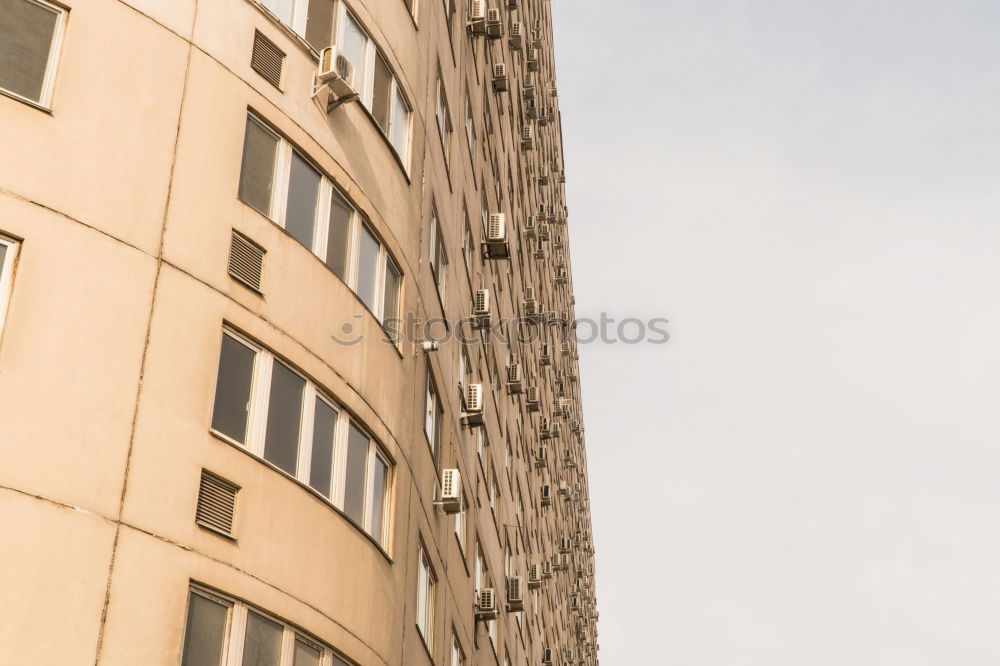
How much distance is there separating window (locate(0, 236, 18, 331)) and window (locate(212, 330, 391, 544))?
A: 2.93m

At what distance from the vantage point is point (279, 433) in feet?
54.6

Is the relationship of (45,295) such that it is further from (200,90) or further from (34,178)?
(200,90)

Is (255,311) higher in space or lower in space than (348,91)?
lower

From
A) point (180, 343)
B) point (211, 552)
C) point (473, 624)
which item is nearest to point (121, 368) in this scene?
point (180, 343)

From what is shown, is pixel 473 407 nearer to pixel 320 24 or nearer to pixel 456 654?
pixel 456 654

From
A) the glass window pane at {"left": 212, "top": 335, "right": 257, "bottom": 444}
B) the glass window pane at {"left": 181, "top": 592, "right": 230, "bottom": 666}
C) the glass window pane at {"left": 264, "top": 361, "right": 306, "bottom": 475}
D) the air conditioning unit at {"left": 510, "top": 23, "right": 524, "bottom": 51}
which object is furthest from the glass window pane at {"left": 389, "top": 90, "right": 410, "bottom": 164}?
the air conditioning unit at {"left": 510, "top": 23, "right": 524, "bottom": 51}

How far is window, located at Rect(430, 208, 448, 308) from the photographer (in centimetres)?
2509

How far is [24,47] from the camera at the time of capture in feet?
48.9

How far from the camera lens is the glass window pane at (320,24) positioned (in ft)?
64.5

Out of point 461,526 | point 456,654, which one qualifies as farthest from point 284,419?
point 461,526

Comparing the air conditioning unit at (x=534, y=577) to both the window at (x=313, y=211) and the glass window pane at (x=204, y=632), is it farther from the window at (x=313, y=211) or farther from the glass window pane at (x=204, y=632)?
the glass window pane at (x=204, y=632)

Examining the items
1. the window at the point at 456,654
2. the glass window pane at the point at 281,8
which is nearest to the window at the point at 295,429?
the glass window pane at the point at 281,8

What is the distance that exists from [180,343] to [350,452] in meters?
4.08

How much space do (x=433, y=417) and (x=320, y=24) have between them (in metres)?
8.50
